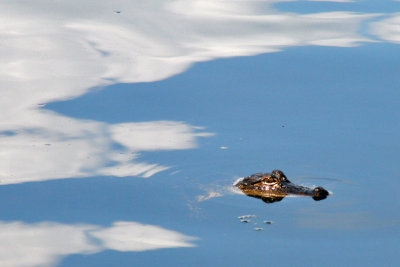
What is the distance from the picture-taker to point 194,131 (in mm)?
11344

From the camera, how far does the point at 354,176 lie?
1008 centimetres

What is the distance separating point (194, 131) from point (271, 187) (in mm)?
1790

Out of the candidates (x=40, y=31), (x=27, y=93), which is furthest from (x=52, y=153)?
(x=40, y=31)

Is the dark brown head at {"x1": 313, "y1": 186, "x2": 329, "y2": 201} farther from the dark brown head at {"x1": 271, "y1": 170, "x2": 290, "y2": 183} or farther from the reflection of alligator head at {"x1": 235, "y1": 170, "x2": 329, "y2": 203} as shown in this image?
the dark brown head at {"x1": 271, "y1": 170, "x2": 290, "y2": 183}

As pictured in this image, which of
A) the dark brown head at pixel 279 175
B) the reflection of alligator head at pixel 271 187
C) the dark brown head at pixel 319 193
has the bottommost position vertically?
the dark brown head at pixel 319 193

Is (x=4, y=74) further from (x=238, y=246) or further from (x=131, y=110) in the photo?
(x=238, y=246)

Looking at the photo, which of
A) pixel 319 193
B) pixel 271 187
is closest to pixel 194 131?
pixel 271 187

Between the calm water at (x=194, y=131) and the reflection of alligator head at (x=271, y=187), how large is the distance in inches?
5.2

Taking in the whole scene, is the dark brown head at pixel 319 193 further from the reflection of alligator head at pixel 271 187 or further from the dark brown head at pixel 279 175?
the dark brown head at pixel 279 175

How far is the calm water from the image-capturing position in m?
8.61

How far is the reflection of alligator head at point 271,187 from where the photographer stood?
32.2ft

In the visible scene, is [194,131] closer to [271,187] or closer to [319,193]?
[271,187]

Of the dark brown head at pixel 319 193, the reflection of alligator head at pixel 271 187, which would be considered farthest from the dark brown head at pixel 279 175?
the dark brown head at pixel 319 193

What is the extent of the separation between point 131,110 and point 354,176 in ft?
10.5
